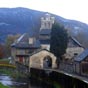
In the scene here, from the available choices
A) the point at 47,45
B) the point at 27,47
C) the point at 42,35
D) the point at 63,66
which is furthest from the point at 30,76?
the point at 42,35

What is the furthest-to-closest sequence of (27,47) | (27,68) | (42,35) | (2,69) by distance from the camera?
(42,35), (27,47), (2,69), (27,68)

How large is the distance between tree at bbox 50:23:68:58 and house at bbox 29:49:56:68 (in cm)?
395

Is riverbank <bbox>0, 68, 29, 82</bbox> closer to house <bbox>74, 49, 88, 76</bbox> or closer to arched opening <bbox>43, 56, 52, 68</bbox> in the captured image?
arched opening <bbox>43, 56, 52, 68</bbox>

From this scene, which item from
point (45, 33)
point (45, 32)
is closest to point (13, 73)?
point (45, 33)

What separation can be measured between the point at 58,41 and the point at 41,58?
866 centimetres

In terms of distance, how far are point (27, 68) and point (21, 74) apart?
1980mm

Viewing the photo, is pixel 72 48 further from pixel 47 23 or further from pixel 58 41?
pixel 47 23

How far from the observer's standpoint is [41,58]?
85.6 meters

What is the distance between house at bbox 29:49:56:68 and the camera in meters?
84.2

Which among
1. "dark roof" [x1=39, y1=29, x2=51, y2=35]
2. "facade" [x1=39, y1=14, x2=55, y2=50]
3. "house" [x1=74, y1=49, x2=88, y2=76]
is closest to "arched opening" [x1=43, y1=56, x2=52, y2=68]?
"house" [x1=74, y1=49, x2=88, y2=76]

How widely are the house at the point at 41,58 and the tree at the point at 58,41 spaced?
13.0ft

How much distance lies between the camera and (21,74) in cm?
7831

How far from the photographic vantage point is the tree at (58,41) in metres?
92.8

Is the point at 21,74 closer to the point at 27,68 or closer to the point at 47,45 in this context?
the point at 27,68
